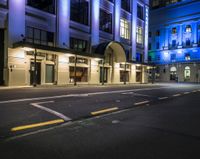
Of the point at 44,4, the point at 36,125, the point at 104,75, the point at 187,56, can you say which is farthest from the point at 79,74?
the point at 187,56

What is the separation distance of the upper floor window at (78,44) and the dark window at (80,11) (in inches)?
113

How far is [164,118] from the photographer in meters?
7.49

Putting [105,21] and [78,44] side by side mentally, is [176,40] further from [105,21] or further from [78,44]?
[78,44]

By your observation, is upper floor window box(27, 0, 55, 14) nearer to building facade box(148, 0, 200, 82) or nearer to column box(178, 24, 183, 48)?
building facade box(148, 0, 200, 82)

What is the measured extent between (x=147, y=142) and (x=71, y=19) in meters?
27.9

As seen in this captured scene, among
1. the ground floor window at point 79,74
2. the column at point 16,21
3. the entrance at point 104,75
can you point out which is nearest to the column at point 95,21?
the ground floor window at point 79,74

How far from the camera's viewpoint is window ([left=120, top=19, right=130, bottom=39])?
41500 millimetres

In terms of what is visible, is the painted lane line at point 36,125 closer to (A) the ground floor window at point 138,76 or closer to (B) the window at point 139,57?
(A) the ground floor window at point 138,76

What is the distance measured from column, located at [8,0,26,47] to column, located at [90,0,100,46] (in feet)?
39.8

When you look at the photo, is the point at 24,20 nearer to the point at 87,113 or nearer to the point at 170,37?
the point at 87,113

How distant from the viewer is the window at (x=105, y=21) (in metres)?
36.4

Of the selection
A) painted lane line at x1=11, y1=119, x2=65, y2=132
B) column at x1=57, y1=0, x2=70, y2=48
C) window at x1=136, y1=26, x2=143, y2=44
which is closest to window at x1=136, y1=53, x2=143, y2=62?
window at x1=136, y1=26, x2=143, y2=44

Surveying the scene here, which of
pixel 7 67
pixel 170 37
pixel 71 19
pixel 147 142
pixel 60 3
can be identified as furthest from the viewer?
pixel 170 37

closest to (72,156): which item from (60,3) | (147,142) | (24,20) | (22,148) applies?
(22,148)
